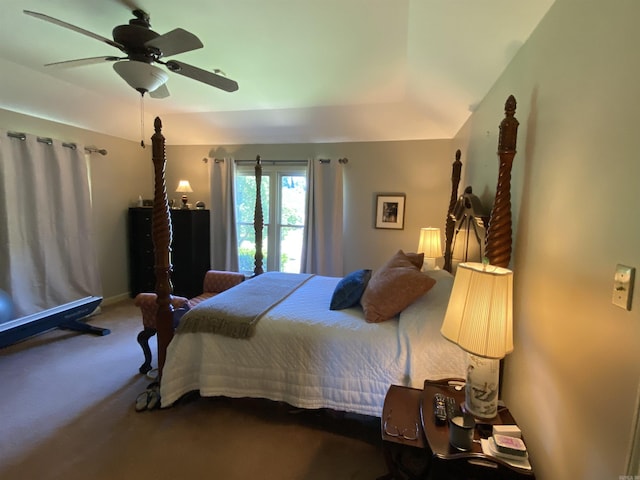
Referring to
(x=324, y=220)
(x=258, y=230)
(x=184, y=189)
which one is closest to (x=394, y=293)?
(x=258, y=230)

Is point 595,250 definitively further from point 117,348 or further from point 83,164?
point 83,164

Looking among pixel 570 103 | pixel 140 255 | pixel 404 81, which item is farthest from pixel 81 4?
pixel 140 255

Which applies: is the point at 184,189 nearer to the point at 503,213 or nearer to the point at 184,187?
the point at 184,187

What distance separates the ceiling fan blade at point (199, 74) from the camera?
1938 millimetres

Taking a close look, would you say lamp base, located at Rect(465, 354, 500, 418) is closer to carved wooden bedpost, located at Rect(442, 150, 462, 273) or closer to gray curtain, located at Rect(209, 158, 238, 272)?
carved wooden bedpost, located at Rect(442, 150, 462, 273)

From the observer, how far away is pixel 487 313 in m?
1.16

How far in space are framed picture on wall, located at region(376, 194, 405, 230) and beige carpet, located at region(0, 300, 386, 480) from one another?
2.62 m

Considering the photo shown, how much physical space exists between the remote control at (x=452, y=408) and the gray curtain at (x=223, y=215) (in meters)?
3.86

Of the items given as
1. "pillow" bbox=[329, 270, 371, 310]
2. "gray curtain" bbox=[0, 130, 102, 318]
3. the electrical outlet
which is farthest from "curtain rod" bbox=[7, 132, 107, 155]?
the electrical outlet

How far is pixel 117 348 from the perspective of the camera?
308cm

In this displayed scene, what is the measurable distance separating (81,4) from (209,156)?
9.62 feet

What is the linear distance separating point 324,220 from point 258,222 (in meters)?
1.06

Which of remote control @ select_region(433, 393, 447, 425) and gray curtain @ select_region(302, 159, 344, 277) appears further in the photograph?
gray curtain @ select_region(302, 159, 344, 277)

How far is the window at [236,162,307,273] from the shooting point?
4625 millimetres
